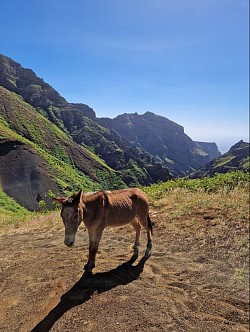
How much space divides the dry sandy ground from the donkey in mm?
883

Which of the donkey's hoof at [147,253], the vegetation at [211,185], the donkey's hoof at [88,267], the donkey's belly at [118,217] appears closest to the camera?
the donkey's hoof at [88,267]

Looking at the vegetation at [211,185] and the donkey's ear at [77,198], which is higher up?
the donkey's ear at [77,198]

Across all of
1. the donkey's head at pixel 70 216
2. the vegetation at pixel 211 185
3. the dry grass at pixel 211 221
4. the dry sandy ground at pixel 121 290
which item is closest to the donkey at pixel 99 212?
the donkey's head at pixel 70 216

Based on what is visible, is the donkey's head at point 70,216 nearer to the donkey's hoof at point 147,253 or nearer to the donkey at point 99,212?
the donkey at point 99,212

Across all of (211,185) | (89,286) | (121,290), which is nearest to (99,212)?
(89,286)

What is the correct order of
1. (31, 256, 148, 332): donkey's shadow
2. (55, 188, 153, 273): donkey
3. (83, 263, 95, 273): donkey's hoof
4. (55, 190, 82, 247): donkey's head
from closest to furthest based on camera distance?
(31, 256, 148, 332): donkey's shadow → (55, 190, 82, 247): donkey's head → (55, 188, 153, 273): donkey → (83, 263, 95, 273): donkey's hoof

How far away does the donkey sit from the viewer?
8.14 m

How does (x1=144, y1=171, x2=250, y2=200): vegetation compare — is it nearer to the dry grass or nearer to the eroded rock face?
the dry grass

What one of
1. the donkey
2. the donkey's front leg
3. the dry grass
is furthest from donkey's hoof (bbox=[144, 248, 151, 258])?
the donkey's front leg

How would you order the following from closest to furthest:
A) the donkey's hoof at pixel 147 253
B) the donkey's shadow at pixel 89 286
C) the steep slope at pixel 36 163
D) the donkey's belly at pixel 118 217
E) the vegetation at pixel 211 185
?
the donkey's shadow at pixel 89 286 < the donkey's belly at pixel 118 217 < the donkey's hoof at pixel 147 253 < the vegetation at pixel 211 185 < the steep slope at pixel 36 163

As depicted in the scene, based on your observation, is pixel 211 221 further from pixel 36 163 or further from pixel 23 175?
pixel 36 163

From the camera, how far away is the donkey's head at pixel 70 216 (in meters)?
8.02

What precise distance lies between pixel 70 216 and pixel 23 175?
121035 millimetres

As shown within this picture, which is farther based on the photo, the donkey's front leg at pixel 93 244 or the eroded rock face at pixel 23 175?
the eroded rock face at pixel 23 175
